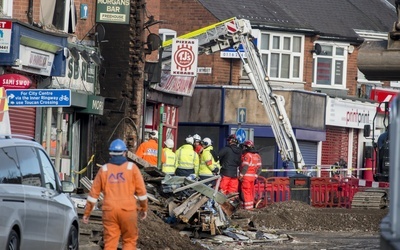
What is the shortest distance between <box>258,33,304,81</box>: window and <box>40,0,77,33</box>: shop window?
17044mm

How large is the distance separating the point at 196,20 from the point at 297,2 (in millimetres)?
6142

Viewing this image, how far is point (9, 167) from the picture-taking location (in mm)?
13812

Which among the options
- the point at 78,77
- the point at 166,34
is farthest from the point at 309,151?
the point at 78,77

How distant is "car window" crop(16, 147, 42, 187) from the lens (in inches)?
564

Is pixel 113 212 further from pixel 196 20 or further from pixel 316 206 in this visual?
pixel 196 20

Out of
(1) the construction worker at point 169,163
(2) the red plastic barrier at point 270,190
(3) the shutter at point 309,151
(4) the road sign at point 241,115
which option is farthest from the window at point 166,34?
(1) the construction worker at point 169,163

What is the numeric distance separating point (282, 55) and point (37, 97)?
26.8 metres

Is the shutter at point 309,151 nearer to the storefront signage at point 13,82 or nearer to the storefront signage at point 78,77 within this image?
the storefront signage at point 78,77

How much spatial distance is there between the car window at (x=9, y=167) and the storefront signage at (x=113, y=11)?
57.7 feet

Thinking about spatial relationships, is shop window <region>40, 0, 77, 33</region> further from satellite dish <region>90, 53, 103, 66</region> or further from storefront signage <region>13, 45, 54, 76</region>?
satellite dish <region>90, 53, 103, 66</region>

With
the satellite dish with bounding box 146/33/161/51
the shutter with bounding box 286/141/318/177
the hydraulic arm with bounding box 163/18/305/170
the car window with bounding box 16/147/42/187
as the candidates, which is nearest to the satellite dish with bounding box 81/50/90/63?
the satellite dish with bounding box 146/33/161/51

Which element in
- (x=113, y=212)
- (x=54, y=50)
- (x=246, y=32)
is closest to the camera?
(x=113, y=212)

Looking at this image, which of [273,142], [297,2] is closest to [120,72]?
[273,142]

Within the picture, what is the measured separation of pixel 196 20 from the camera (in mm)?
45344
